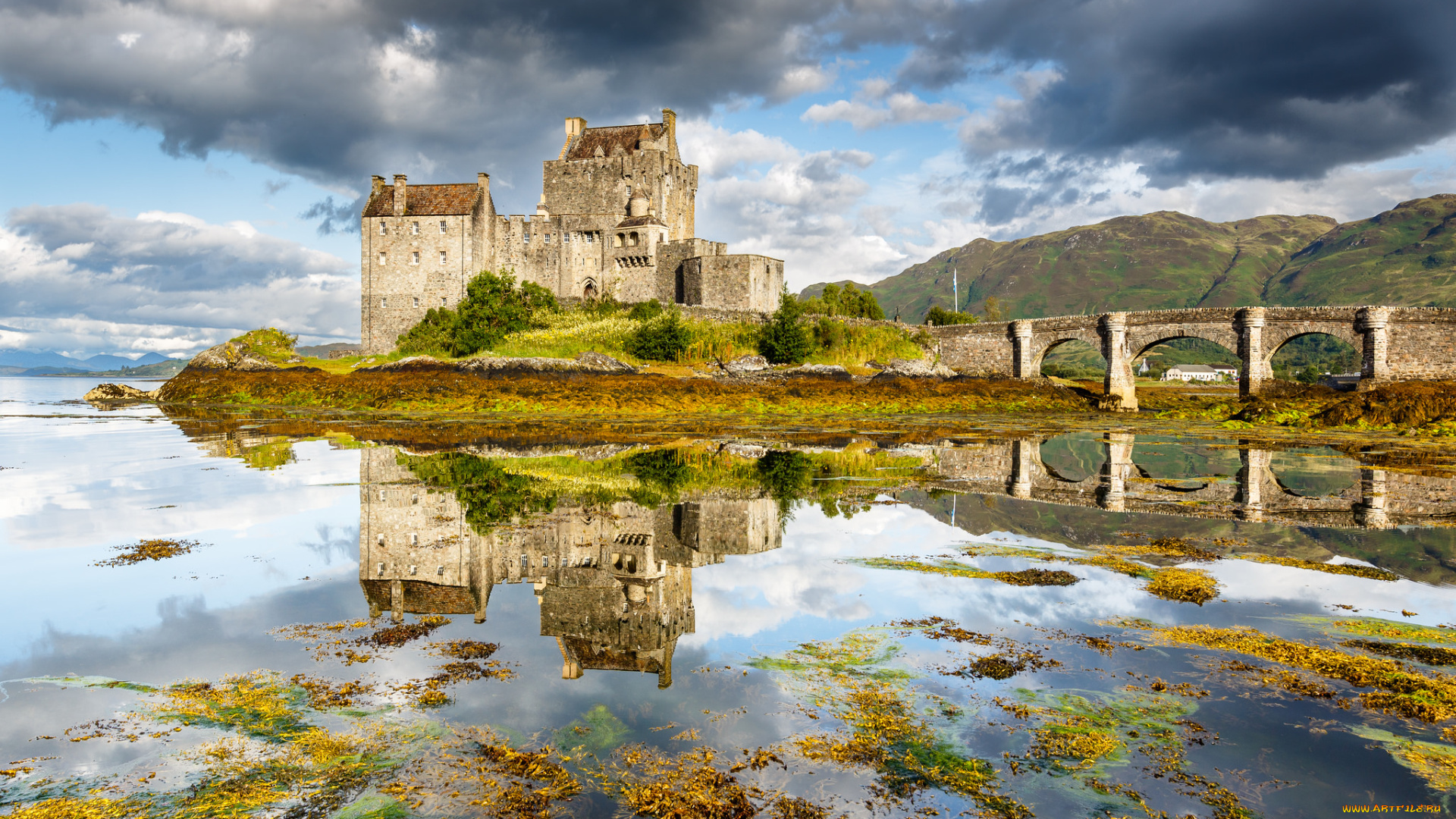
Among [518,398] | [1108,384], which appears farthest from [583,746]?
[1108,384]

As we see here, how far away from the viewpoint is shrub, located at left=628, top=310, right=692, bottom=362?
145ft

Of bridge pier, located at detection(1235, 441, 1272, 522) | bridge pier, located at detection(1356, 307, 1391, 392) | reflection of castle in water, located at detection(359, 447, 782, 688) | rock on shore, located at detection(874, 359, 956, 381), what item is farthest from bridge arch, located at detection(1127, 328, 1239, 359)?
reflection of castle in water, located at detection(359, 447, 782, 688)

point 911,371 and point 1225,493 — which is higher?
point 911,371

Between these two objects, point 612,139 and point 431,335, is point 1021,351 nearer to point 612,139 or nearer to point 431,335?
point 612,139

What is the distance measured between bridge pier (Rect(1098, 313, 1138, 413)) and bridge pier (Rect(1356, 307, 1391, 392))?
11.8 meters

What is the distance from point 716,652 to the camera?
568 centimetres

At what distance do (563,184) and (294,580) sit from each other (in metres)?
60.4

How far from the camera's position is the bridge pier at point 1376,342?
1722 inches

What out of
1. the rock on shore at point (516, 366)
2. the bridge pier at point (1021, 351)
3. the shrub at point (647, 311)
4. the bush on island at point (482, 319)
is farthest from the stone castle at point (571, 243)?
the bridge pier at point (1021, 351)

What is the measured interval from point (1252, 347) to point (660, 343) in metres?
36.6

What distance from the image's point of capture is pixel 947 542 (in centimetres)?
955

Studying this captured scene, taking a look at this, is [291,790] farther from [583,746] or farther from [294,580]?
[294,580]

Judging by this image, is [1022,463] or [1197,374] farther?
[1197,374]

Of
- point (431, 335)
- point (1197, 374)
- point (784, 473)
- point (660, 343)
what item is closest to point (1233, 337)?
point (660, 343)
